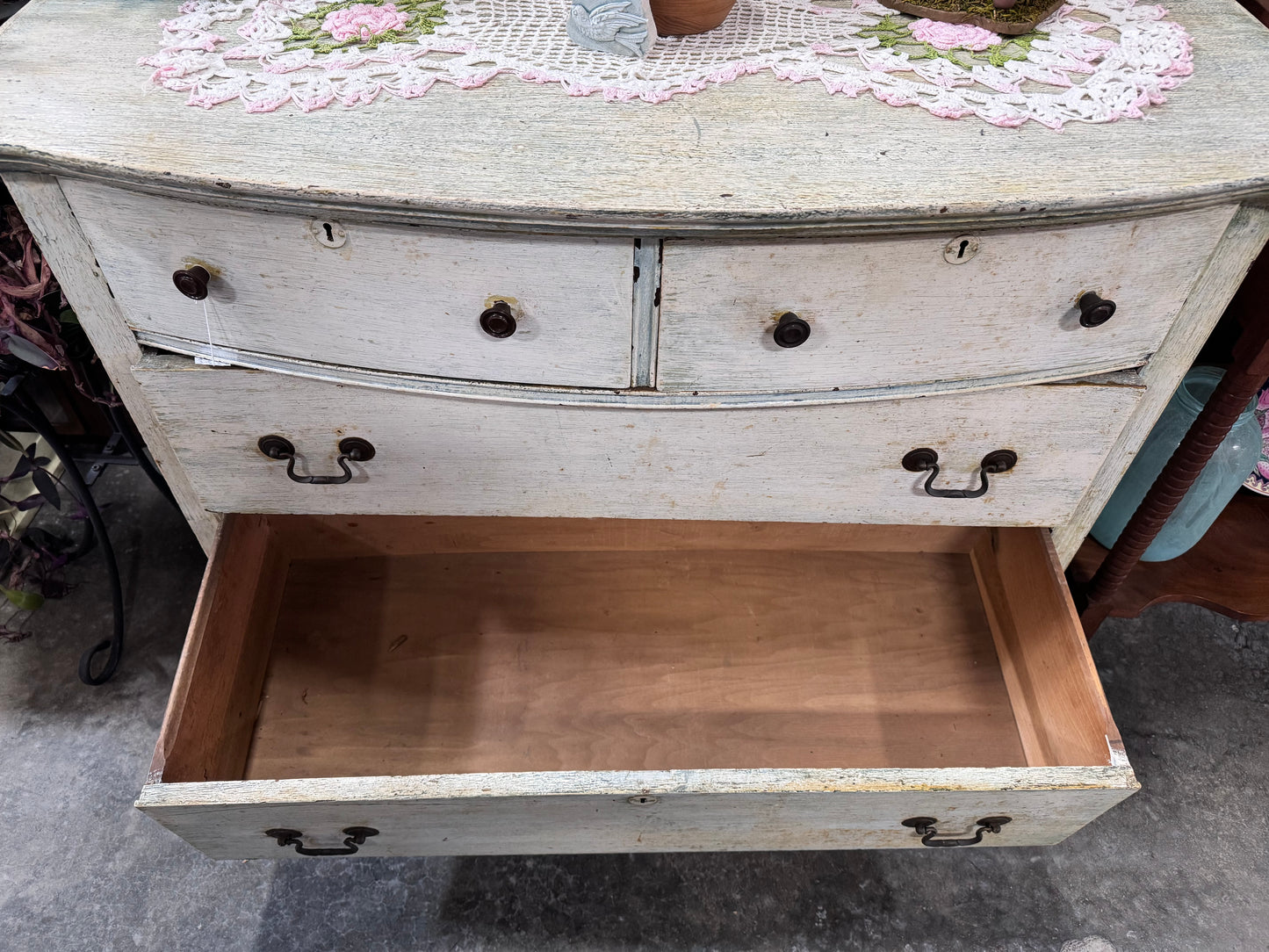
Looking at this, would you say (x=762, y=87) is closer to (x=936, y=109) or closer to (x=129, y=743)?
(x=936, y=109)

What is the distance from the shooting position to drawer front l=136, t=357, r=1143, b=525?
2.87ft

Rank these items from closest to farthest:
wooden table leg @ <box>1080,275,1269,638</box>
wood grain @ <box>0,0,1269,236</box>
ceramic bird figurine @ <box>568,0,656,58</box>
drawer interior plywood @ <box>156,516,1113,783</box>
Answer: wood grain @ <box>0,0,1269,236</box>, ceramic bird figurine @ <box>568,0,656,58</box>, wooden table leg @ <box>1080,275,1269,638</box>, drawer interior plywood @ <box>156,516,1113,783</box>

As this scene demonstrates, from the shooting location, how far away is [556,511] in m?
0.99

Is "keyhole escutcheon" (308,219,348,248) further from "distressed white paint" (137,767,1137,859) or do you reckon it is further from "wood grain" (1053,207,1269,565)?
"wood grain" (1053,207,1269,565)

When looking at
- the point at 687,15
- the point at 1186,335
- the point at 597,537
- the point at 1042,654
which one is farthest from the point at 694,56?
the point at 1042,654

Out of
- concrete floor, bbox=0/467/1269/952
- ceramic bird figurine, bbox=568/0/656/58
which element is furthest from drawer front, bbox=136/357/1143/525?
concrete floor, bbox=0/467/1269/952

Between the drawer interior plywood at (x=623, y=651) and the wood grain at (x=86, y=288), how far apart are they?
0.16 meters

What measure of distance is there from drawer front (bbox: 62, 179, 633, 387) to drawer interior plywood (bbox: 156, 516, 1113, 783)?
32 centimetres

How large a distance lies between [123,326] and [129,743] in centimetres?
71

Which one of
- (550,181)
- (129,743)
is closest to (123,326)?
(550,181)

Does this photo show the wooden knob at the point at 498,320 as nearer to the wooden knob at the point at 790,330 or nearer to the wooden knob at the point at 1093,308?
the wooden knob at the point at 790,330

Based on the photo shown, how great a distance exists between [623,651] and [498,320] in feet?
1.80

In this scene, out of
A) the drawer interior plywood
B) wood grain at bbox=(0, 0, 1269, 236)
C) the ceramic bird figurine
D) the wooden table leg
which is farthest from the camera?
the drawer interior plywood

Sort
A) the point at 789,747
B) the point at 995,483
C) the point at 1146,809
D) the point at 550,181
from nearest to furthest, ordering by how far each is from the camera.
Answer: the point at 550,181, the point at 995,483, the point at 789,747, the point at 1146,809
